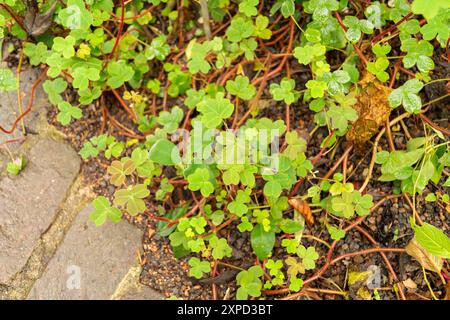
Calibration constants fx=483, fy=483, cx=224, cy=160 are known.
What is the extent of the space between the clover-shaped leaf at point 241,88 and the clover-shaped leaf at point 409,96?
652 millimetres

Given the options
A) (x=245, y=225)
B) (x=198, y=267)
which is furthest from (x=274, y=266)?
(x=198, y=267)

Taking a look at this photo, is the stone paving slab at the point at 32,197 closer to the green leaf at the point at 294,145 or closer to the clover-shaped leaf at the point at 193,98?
the clover-shaped leaf at the point at 193,98

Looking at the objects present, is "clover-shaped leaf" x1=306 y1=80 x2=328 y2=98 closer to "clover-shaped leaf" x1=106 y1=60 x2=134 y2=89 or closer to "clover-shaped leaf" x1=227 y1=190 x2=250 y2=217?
"clover-shaped leaf" x1=227 y1=190 x2=250 y2=217

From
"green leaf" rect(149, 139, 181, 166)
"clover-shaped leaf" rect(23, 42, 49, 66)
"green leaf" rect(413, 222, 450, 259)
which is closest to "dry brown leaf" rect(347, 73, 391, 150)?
"green leaf" rect(413, 222, 450, 259)

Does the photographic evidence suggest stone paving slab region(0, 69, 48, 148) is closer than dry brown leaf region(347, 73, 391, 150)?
No

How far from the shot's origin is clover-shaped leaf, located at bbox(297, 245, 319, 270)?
2090 mm

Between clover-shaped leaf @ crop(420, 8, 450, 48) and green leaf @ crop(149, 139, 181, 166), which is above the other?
clover-shaped leaf @ crop(420, 8, 450, 48)

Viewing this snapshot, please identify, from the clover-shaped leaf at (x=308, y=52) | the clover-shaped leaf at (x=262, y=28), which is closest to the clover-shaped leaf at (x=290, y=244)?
the clover-shaped leaf at (x=308, y=52)

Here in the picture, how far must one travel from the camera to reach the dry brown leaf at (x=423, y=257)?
201cm

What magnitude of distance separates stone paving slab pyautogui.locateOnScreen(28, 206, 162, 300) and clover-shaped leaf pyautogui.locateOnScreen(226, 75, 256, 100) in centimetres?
82

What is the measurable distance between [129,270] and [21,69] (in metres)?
1.24

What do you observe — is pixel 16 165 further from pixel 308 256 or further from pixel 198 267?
pixel 308 256

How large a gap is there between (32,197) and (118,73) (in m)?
0.75

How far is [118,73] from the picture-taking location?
2.42 m
